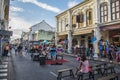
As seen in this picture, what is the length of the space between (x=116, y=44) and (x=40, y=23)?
184 feet

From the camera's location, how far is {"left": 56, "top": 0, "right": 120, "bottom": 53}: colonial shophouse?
84.9ft

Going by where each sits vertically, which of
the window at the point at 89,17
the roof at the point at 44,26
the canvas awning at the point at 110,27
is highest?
the roof at the point at 44,26

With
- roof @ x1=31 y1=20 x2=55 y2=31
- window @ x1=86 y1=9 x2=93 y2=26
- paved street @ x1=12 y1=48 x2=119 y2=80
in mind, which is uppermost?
roof @ x1=31 y1=20 x2=55 y2=31

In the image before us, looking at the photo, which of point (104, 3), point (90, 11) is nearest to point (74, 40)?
point (90, 11)

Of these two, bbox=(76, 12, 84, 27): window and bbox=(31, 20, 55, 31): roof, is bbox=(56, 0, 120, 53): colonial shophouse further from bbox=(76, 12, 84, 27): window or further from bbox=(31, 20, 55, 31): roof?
bbox=(31, 20, 55, 31): roof

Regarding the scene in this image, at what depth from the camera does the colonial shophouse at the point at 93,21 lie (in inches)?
1019

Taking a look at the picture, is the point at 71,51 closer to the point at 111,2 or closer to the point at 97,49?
the point at 97,49

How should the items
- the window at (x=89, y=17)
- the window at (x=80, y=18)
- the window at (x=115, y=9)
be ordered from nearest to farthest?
the window at (x=115, y=9) → the window at (x=89, y=17) → the window at (x=80, y=18)

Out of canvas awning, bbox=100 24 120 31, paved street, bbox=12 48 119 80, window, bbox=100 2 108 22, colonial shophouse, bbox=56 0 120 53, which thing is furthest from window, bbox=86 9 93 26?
paved street, bbox=12 48 119 80

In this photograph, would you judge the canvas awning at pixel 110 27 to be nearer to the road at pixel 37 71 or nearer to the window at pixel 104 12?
the window at pixel 104 12

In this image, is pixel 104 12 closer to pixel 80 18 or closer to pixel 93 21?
pixel 93 21

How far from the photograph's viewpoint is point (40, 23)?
263 feet

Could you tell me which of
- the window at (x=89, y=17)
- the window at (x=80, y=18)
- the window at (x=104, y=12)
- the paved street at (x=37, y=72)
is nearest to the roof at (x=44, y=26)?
the window at (x=80, y=18)

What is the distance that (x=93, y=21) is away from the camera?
1169 inches
